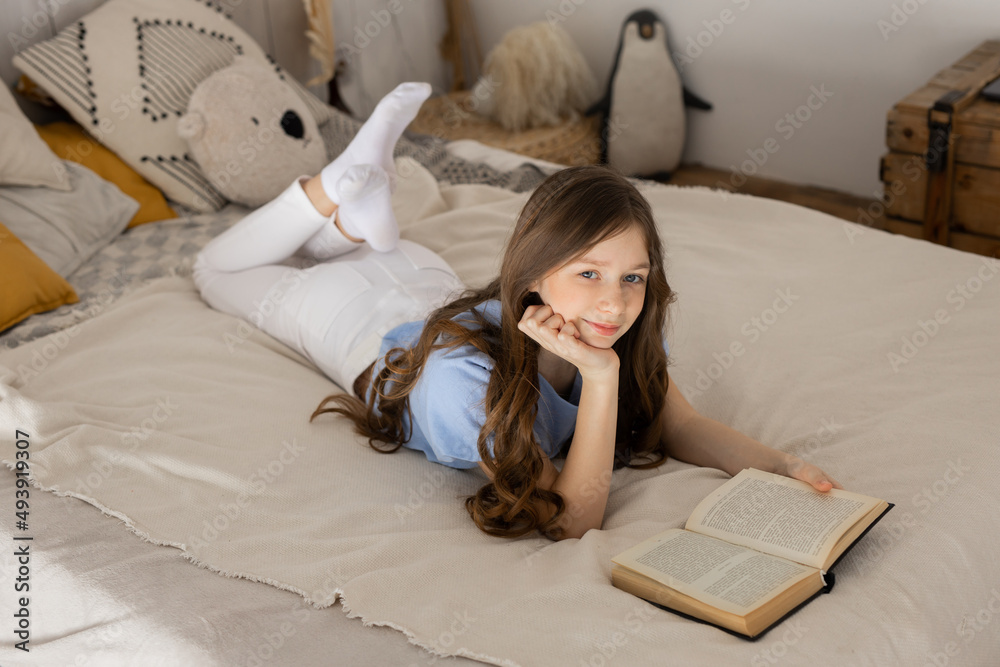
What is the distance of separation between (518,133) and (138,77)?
1.15m

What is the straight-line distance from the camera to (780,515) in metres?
1.01

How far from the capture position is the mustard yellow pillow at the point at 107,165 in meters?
2.00

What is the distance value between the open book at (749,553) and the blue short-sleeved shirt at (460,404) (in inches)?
9.7

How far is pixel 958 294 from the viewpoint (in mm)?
1494

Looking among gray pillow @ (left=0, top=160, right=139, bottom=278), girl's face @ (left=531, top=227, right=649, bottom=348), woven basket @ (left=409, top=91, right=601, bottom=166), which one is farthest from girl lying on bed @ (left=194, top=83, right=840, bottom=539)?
woven basket @ (left=409, top=91, right=601, bottom=166)

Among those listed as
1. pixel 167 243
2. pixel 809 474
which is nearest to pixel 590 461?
pixel 809 474

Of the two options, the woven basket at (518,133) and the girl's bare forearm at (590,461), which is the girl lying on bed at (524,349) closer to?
the girl's bare forearm at (590,461)

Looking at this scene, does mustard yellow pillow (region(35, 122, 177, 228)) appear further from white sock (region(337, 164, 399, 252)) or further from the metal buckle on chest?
the metal buckle on chest

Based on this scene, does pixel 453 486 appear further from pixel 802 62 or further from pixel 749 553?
pixel 802 62

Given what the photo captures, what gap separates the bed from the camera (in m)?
0.93

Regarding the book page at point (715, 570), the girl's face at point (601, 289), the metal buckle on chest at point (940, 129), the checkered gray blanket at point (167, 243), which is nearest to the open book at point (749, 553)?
the book page at point (715, 570)

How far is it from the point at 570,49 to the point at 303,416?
1889 millimetres

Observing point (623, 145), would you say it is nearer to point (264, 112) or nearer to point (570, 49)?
point (570, 49)

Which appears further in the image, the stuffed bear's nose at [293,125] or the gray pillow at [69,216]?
the stuffed bear's nose at [293,125]
